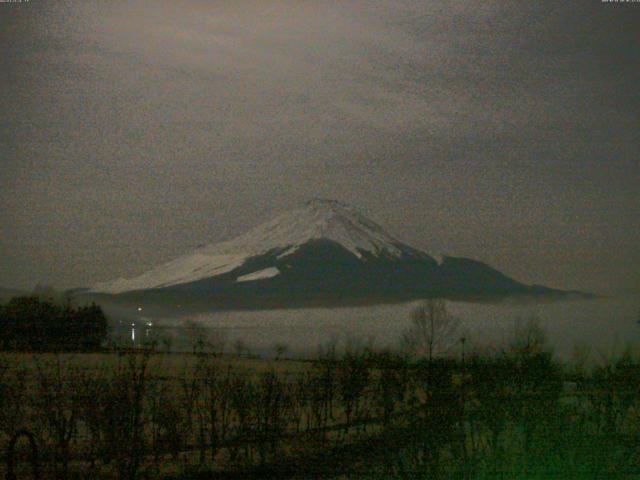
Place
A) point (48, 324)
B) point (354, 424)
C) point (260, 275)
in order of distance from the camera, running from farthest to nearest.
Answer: point (260, 275) → point (48, 324) → point (354, 424)

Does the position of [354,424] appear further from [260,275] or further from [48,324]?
[260,275]

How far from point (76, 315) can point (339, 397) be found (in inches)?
500

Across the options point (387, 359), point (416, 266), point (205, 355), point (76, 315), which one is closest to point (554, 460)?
point (205, 355)

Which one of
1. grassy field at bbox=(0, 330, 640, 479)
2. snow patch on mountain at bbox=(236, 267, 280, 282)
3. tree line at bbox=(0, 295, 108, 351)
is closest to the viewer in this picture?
grassy field at bbox=(0, 330, 640, 479)

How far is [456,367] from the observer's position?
11484 millimetres

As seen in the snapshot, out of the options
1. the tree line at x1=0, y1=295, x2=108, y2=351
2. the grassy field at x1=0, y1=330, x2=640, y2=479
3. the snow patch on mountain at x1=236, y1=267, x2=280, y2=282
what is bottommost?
the grassy field at x1=0, y1=330, x2=640, y2=479

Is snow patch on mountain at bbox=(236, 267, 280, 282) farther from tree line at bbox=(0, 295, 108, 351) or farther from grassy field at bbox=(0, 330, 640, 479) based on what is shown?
grassy field at bbox=(0, 330, 640, 479)

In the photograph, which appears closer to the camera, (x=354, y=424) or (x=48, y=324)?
(x=354, y=424)

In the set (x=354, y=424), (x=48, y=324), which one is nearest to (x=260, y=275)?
(x=48, y=324)

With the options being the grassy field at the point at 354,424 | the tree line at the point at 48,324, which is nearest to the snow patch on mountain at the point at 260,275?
the tree line at the point at 48,324

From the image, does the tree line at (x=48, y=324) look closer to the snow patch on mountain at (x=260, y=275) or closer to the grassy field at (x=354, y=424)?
the grassy field at (x=354, y=424)

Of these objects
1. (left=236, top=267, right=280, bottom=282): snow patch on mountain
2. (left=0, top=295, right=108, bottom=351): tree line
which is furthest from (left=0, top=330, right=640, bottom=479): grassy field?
(left=236, top=267, right=280, bottom=282): snow patch on mountain

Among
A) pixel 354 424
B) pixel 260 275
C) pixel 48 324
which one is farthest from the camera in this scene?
pixel 260 275

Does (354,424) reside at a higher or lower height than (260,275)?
lower
